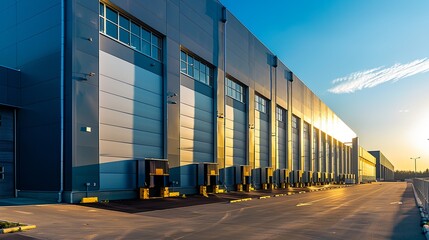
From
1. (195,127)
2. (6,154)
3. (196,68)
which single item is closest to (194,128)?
(195,127)

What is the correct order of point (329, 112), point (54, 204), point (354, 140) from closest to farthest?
point (54, 204)
point (329, 112)
point (354, 140)

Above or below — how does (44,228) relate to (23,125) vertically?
below

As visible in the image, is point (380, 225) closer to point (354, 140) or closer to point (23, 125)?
point (23, 125)

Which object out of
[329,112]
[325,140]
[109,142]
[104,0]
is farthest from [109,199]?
[329,112]

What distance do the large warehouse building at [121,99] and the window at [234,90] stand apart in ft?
0.45

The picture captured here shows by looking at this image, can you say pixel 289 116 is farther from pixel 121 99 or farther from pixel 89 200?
pixel 89 200

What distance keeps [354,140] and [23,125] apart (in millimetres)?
112707

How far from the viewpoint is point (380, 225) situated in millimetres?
15625

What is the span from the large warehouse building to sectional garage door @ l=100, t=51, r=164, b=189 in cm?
8

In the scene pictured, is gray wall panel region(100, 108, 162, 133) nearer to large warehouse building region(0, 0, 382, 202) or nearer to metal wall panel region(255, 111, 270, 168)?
large warehouse building region(0, 0, 382, 202)

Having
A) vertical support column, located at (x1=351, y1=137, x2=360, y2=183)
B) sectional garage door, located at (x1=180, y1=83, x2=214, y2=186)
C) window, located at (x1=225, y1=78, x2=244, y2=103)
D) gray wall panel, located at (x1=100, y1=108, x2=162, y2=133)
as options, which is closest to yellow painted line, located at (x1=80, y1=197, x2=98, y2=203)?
gray wall panel, located at (x1=100, y1=108, x2=162, y2=133)

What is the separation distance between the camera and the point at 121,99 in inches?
1046

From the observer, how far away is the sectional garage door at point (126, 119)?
82.0 ft

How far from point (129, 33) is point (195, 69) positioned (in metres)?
10.2
